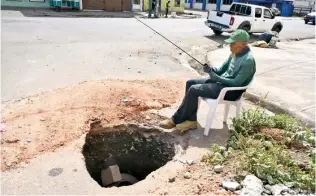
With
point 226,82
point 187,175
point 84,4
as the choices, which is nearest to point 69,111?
point 187,175

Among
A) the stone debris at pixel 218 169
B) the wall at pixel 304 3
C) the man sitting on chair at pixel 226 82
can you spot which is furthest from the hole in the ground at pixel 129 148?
the wall at pixel 304 3

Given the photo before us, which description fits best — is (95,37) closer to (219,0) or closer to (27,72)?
(27,72)

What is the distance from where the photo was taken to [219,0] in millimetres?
39500

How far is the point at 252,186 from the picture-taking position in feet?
9.71

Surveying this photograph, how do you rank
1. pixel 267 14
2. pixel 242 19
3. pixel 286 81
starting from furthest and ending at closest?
pixel 267 14, pixel 242 19, pixel 286 81

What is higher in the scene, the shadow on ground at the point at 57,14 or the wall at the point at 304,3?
the wall at the point at 304,3

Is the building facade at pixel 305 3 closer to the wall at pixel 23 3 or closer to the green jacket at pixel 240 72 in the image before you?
the wall at pixel 23 3

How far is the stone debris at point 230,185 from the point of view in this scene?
3042 mm

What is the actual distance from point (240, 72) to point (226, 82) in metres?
0.23

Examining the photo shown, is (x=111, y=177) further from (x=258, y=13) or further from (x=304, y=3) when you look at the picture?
(x=304, y=3)

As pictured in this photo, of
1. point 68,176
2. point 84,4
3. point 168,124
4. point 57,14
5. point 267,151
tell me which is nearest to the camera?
point 68,176

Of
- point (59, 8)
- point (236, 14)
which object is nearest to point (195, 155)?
point (236, 14)

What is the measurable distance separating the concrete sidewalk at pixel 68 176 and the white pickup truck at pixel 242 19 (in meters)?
11.1

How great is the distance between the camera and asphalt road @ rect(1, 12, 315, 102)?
671 cm
